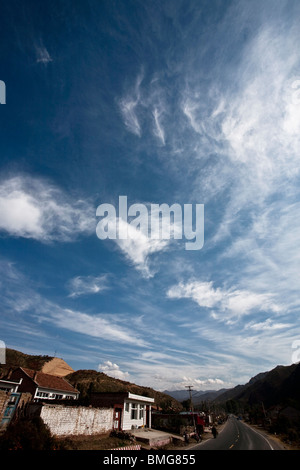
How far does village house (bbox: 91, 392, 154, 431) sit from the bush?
1274cm

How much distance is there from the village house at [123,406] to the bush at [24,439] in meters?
12.7

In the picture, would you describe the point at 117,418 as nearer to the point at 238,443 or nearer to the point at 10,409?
the point at 10,409

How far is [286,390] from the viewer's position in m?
150

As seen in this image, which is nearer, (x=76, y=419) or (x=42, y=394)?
(x=76, y=419)

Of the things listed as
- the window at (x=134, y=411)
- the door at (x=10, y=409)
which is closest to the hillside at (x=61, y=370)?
the window at (x=134, y=411)

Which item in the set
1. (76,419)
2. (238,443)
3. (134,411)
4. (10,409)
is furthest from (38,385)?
(238,443)

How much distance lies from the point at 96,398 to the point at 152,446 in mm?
9688

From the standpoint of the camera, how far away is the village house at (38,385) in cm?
3334

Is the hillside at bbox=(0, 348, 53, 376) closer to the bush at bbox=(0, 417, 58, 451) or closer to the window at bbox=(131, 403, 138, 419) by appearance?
the window at bbox=(131, 403, 138, 419)

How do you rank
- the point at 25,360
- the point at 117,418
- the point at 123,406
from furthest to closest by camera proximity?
the point at 25,360, the point at 123,406, the point at 117,418

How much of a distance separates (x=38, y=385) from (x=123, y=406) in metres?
13.9

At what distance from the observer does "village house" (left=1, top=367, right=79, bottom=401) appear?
33.3m

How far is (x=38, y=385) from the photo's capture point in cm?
3331
